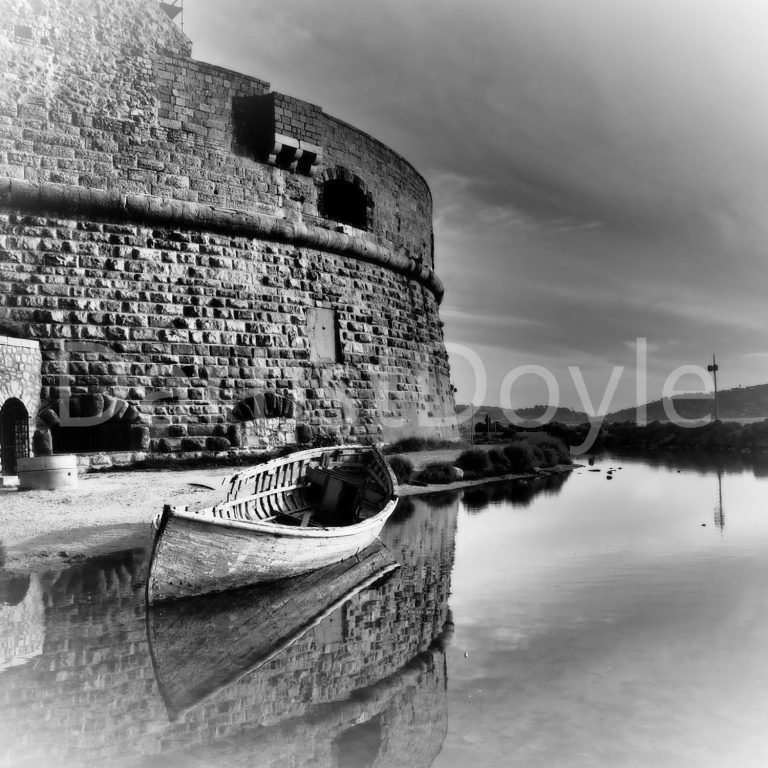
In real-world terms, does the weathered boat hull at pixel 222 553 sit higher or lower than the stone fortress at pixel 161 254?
lower

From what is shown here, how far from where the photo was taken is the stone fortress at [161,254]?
891cm

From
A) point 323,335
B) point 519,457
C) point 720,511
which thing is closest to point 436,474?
point 323,335

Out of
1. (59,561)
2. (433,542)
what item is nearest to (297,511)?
(433,542)

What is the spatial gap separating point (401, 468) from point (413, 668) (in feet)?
23.4

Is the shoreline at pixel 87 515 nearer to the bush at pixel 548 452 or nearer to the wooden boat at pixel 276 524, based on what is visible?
the wooden boat at pixel 276 524

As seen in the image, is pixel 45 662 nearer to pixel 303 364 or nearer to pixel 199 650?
pixel 199 650

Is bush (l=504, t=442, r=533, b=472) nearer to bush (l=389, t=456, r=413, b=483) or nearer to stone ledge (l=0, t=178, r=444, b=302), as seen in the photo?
bush (l=389, t=456, r=413, b=483)

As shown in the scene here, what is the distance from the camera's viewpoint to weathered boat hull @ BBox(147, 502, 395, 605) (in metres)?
4.41

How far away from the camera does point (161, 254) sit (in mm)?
9758

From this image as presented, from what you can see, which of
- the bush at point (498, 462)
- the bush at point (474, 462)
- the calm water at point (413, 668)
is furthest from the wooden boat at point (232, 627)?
the bush at point (498, 462)

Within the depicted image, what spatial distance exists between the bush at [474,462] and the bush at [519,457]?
5.08ft

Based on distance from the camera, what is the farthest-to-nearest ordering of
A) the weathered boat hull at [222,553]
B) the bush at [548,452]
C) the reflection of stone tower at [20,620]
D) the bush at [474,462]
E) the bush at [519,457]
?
the bush at [548,452]
the bush at [519,457]
the bush at [474,462]
the weathered boat hull at [222,553]
the reflection of stone tower at [20,620]

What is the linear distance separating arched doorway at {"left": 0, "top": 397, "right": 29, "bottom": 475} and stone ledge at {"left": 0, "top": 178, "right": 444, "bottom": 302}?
2.66m

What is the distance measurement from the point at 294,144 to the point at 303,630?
27.4 feet
